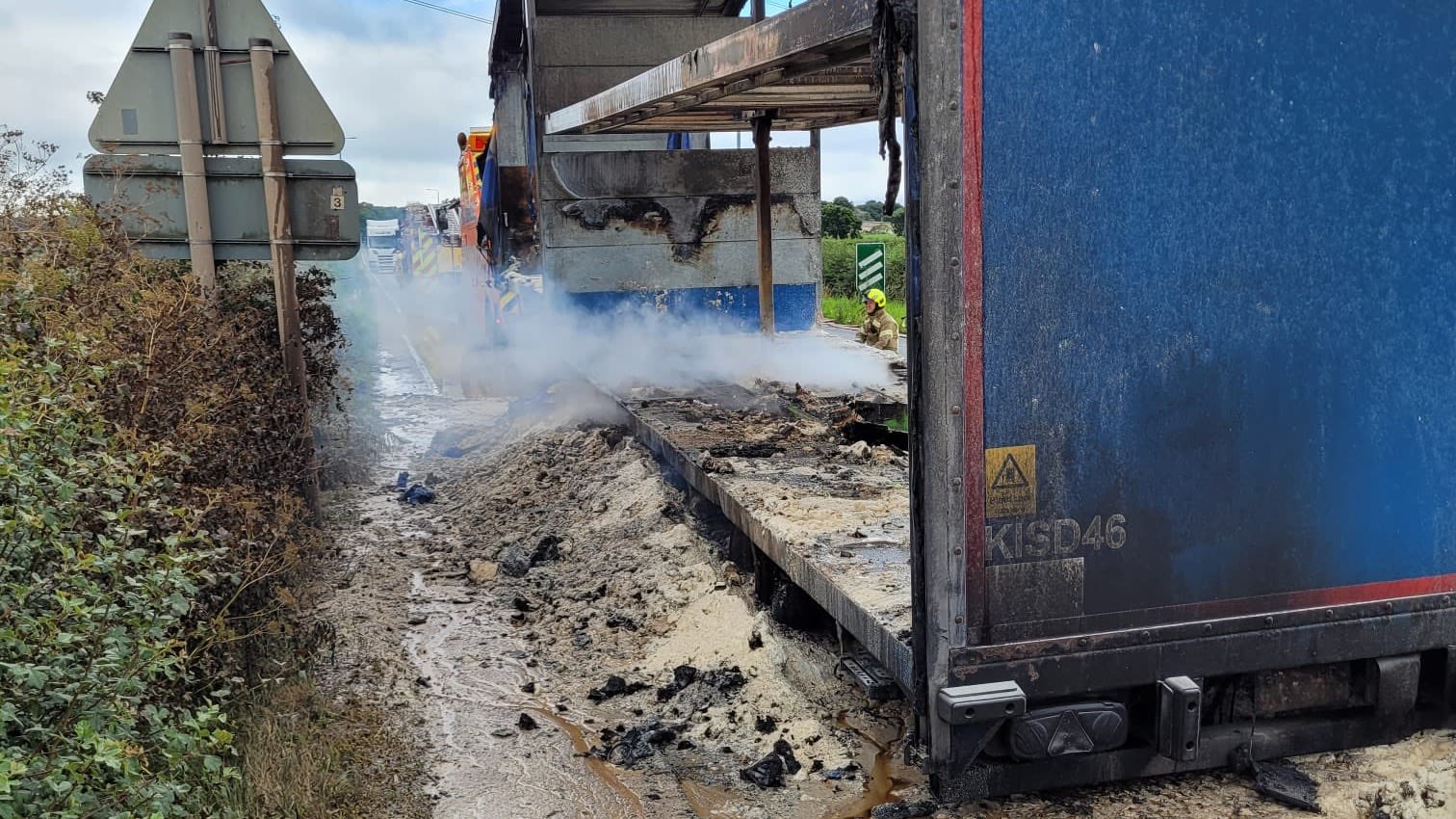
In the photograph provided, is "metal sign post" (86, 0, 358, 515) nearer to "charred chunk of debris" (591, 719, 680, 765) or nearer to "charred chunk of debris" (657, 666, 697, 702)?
"charred chunk of debris" (657, 666, 697, 702)

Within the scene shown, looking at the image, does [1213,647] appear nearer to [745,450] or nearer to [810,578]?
[810,578]

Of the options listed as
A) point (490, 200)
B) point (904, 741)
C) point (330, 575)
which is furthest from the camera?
point (490, 200)

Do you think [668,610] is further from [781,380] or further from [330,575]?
[781,380]

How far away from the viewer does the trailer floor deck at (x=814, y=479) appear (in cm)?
397

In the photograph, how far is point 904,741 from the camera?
4.20 m

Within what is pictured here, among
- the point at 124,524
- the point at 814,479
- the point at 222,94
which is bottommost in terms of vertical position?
the point at 814,479

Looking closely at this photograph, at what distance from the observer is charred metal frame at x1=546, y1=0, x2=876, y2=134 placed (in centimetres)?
392

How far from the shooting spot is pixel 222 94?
5914 millimetres

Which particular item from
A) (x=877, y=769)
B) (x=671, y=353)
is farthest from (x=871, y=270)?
(x=877, y=769)

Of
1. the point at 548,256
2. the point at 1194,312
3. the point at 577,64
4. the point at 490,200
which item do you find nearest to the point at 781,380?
the point at 548,256

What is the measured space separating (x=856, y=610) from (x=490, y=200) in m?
9.23

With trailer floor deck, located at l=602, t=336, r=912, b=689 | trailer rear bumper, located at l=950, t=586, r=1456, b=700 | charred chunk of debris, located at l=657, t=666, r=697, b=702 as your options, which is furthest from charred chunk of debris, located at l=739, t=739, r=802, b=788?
trailer rear bumper, located at l=950, t=586, r=1456, b=700

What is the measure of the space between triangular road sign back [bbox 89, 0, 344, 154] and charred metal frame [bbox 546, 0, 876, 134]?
180cm

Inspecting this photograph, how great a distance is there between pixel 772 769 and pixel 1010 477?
5.19 ft
